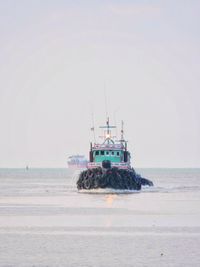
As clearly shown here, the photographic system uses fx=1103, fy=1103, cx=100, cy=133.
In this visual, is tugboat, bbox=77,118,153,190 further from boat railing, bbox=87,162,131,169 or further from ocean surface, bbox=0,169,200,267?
ocean surface, bbox=0,169,200,267

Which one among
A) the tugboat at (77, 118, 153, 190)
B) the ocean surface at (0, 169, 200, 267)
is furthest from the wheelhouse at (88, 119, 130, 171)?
the ocean surface at (0, 169, 200, 267)

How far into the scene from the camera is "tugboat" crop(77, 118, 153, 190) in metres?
138

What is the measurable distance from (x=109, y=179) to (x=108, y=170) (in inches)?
83.5

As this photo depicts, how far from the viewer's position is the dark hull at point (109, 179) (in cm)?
13725

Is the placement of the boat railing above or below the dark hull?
above

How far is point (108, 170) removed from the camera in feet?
449

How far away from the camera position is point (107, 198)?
126m
